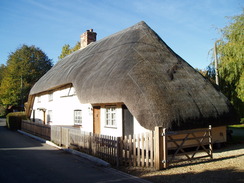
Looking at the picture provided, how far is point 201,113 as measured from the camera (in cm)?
932

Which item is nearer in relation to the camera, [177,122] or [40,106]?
[177,122]

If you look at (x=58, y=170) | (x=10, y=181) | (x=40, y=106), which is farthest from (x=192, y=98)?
(x=40, y=106)

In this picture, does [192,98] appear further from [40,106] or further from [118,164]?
[40,106]

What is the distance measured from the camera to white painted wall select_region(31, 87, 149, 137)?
11.2 meters

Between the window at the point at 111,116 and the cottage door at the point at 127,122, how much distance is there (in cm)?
93

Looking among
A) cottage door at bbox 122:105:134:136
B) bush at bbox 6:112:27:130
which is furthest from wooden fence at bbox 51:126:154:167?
bush at bbox 6:112:27:130

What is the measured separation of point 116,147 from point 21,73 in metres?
36.4

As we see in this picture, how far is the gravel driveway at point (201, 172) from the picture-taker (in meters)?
6.20

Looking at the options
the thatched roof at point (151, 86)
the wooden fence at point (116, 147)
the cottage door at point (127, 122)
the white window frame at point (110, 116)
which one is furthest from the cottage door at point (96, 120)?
the cottage door at point (127, 122)

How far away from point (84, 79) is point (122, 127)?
3628 mm

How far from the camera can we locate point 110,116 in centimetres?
1214

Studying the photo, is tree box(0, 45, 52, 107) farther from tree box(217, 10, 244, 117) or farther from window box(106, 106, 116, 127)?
tree box(217, 10, 244, 117)

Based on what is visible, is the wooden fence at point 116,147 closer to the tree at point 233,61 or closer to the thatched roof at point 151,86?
the thatched roof at point 151,86

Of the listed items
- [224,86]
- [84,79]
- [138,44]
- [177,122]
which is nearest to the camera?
[177,122]
